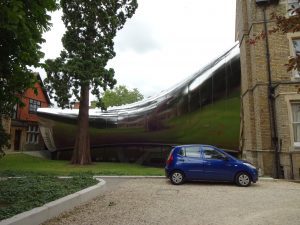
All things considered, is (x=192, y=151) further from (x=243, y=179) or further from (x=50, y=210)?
(x=50, y=210)

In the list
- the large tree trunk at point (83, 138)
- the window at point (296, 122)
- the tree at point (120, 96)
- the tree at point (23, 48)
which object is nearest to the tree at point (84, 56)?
the large tree trunk at point (83, 138)

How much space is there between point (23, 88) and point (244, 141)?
17.4 meters

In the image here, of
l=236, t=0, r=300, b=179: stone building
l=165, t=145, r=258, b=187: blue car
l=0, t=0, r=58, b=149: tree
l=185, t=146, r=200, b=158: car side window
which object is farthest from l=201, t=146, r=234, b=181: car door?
l=0, t=0, r=58, b=149: tree

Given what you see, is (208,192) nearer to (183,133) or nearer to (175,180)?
(175,180)

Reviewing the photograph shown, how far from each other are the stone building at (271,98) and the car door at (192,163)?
17.8ft

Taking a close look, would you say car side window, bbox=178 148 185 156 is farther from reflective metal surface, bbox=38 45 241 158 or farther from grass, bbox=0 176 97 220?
reflective metal surface, bbox=38 45 241 158

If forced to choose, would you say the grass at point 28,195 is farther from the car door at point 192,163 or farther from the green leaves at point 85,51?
the green leaves at point 85,51

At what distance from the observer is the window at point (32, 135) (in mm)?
40844

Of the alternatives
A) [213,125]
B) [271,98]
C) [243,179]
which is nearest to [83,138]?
[213,125]

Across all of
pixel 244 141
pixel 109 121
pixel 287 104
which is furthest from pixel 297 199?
pixel 109 121

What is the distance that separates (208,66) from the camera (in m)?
22.5

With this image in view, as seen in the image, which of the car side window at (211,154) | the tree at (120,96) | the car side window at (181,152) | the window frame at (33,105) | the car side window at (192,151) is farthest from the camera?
the tree at (120,96)

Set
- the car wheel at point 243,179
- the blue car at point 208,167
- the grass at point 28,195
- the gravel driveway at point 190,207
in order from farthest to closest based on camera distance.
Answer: the blue car at point 208,167, the car wheel at point 243,179, the gravel driveway at point 190,207, the grass at point 28,195

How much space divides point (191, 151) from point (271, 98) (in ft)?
21.1
